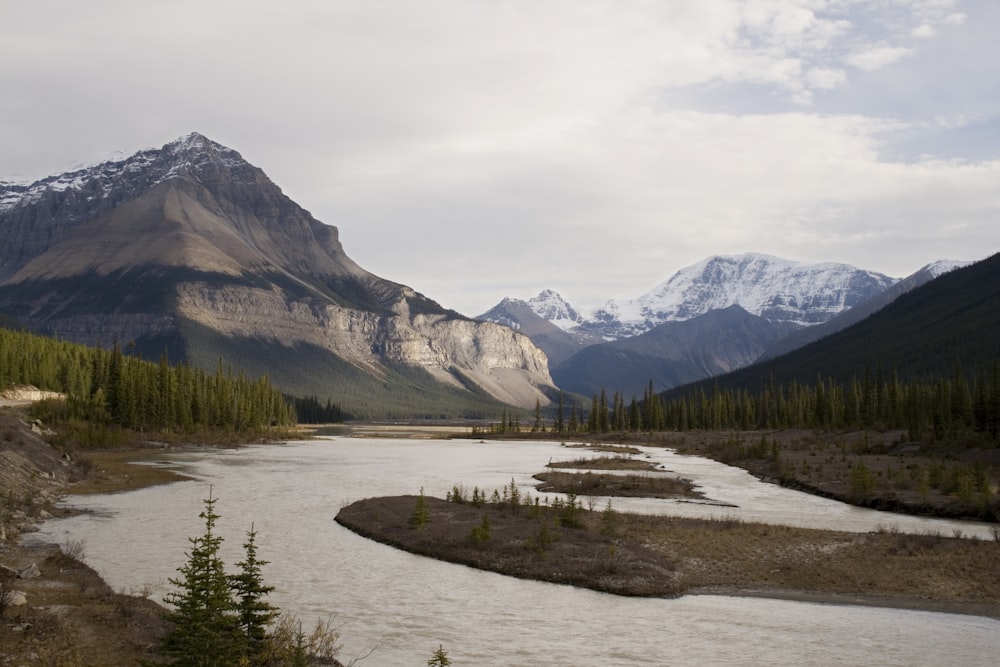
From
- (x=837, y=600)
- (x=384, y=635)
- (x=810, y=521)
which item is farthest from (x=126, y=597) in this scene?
(x=810, y=521)

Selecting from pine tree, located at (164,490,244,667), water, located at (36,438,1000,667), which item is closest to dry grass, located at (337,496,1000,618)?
water, located at (36,438,1000,667)

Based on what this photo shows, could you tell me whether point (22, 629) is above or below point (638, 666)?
above

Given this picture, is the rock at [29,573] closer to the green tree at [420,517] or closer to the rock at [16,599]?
the rock at [16,599]

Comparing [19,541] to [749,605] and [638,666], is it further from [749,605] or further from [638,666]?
[749,605]

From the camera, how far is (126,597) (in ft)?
92.0

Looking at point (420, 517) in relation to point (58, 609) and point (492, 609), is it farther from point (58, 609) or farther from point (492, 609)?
point (58, 609)

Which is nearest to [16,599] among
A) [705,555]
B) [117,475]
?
[705,555]

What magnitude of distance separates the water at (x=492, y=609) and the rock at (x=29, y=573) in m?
3.02

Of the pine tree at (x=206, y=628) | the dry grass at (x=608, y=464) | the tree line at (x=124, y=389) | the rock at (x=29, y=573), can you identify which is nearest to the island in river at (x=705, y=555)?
the rock at (x=29, y=573)

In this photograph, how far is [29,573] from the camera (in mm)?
30031

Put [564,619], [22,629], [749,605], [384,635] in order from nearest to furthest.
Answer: [22,629], [384,635], [564,619], [749,605]

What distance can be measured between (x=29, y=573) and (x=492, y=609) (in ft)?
57.0

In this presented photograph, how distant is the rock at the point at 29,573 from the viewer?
29816 mm

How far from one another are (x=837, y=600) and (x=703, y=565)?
6.53 m
